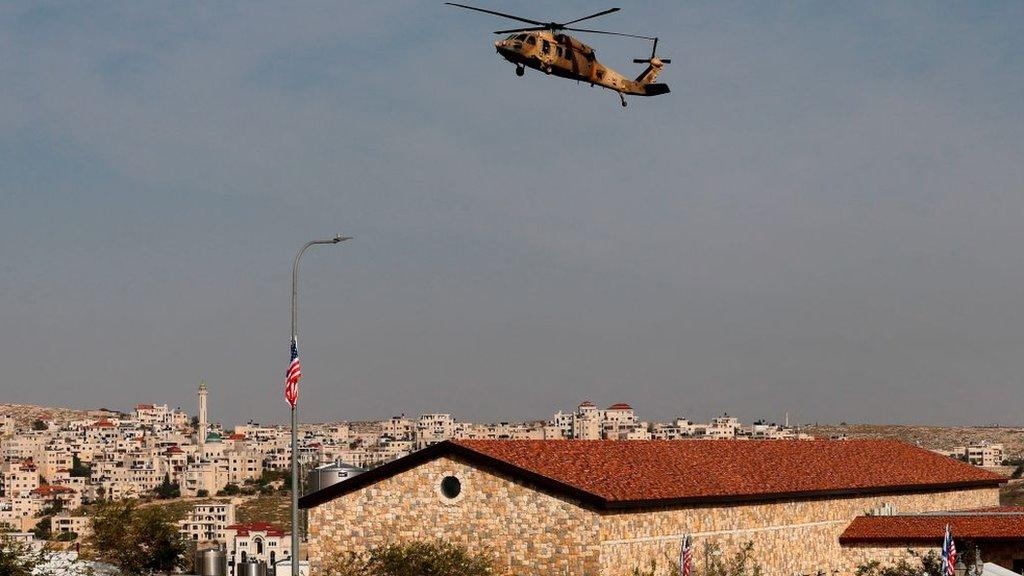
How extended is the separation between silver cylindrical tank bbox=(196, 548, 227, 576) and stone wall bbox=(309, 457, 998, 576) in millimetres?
6685

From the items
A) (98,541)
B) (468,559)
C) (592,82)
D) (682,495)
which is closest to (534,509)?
(468,559)

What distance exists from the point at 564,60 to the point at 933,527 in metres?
22.9

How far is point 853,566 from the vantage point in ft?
185

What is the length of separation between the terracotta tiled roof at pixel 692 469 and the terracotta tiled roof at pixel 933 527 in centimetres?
159

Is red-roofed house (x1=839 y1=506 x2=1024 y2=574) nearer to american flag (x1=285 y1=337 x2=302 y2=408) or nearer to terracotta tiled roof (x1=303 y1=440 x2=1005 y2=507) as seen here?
terracotta tiled roof (x1=303 y1=440 x2=1005 y2=507)

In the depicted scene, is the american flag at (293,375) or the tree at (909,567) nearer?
the american flag at (293,375)

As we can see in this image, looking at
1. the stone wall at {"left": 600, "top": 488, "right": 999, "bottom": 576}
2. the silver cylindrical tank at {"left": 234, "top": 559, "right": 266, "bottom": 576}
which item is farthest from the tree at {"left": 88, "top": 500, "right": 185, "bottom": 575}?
the stone wall at {"left": 600, "top": 488, "right": 999, "bottom": 576}

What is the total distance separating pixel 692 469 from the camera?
52.0m

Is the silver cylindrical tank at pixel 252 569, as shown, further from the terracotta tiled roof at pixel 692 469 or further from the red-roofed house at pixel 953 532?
the red-roofed house at pixel 953 532

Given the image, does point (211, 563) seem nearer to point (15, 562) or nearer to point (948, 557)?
point (15, 562)

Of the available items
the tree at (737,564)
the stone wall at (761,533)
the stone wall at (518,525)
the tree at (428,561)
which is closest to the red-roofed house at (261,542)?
the stone wall at (761,533)

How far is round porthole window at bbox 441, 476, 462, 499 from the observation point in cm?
4575

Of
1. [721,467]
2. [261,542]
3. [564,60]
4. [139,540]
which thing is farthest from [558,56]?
[261,542]

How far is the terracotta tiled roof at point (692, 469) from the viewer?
148ft
